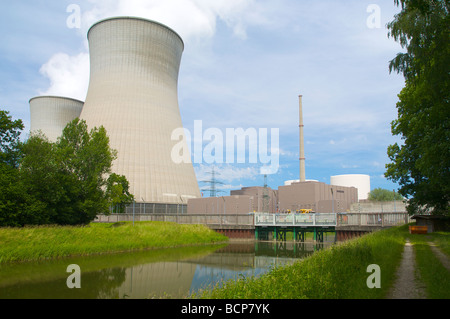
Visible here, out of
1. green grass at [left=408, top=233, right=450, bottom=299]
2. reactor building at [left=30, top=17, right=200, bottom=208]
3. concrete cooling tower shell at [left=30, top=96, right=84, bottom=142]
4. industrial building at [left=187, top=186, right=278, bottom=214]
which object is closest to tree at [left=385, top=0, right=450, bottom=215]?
green grass at [left=408, top=233, right=450, bottom=299]

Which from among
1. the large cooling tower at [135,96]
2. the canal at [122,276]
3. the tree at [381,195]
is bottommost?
the canal at [122,276]

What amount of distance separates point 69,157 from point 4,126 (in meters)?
5.61

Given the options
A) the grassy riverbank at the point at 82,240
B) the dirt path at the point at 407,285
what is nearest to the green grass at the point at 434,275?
the dirt path at the point at 407,285

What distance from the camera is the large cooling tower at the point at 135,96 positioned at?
4119 centimetres

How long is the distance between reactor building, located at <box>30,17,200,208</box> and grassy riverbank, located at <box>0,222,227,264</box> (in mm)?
12394

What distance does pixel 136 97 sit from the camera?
137 feet

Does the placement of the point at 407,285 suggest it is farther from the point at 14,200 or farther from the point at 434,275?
the point at 14,200

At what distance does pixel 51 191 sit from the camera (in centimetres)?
→ 2348

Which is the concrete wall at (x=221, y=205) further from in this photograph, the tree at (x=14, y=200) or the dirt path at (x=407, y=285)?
the dirt path at (x=407, y=285)

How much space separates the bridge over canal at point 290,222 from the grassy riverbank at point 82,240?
551 cm

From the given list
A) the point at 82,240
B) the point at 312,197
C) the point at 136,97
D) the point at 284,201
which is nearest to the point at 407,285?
the point at 82,240

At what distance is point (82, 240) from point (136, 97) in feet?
76.4

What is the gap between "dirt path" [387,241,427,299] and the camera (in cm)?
707
